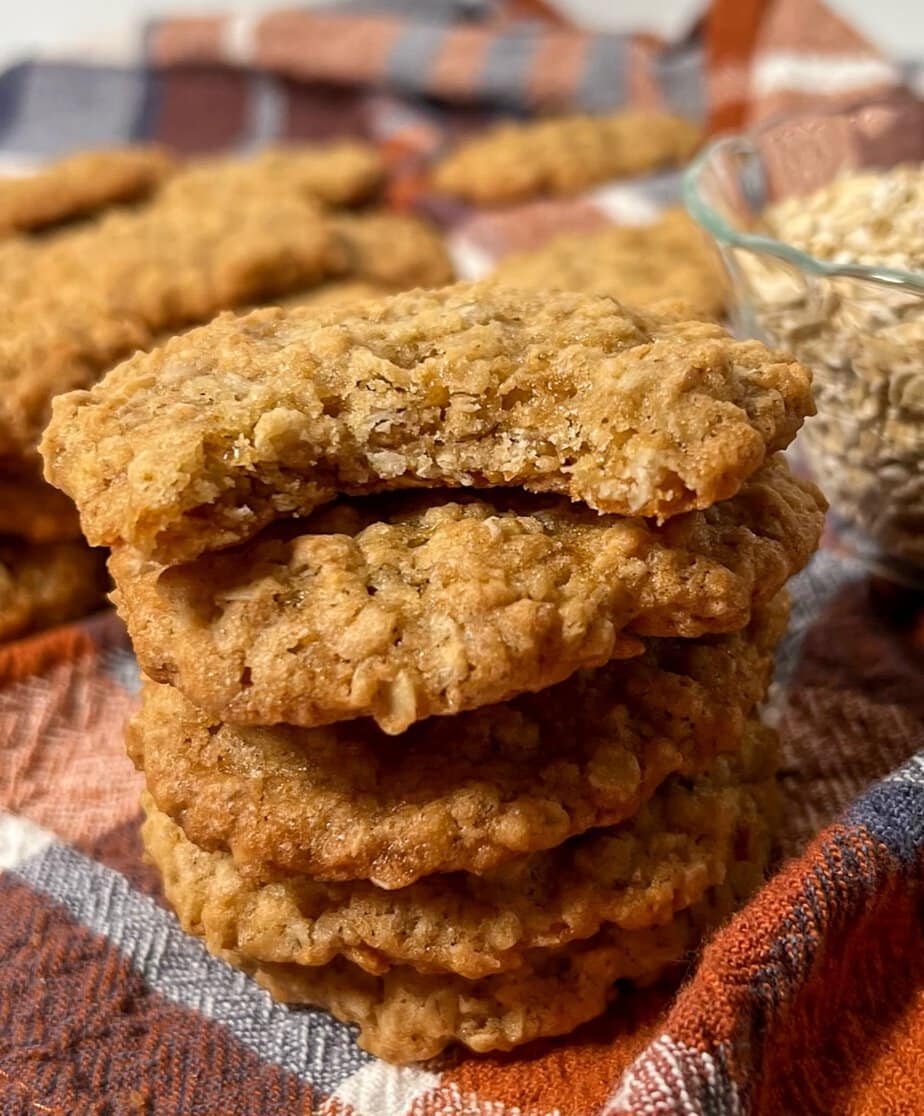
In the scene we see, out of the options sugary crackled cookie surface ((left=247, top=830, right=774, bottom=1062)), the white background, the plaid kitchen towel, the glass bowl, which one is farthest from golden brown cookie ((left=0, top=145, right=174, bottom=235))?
sugary crackled cookie surface ((left=247, top=830, right=774, bottom=1062))

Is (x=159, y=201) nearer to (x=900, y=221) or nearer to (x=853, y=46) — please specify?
(x=900, y=221)

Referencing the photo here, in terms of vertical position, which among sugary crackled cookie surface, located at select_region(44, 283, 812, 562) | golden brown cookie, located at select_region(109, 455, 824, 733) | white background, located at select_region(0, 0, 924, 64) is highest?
sugary crackled cookie surface, located at select_region(44, 283, 812, 562)

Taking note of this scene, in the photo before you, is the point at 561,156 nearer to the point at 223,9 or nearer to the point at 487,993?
the point at 223,9

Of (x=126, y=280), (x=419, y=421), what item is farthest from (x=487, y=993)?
(x=126, y=280)

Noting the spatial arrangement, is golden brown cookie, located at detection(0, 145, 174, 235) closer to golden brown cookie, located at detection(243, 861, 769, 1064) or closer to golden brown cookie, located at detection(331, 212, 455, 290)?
golden brown cookie, located at detection(331, 212, 455, 290)

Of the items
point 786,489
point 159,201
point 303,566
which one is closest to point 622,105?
point 159,201

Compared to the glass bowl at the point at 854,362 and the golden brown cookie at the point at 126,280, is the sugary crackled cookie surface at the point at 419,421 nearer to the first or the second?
the glass bowl at the point at 854,362
